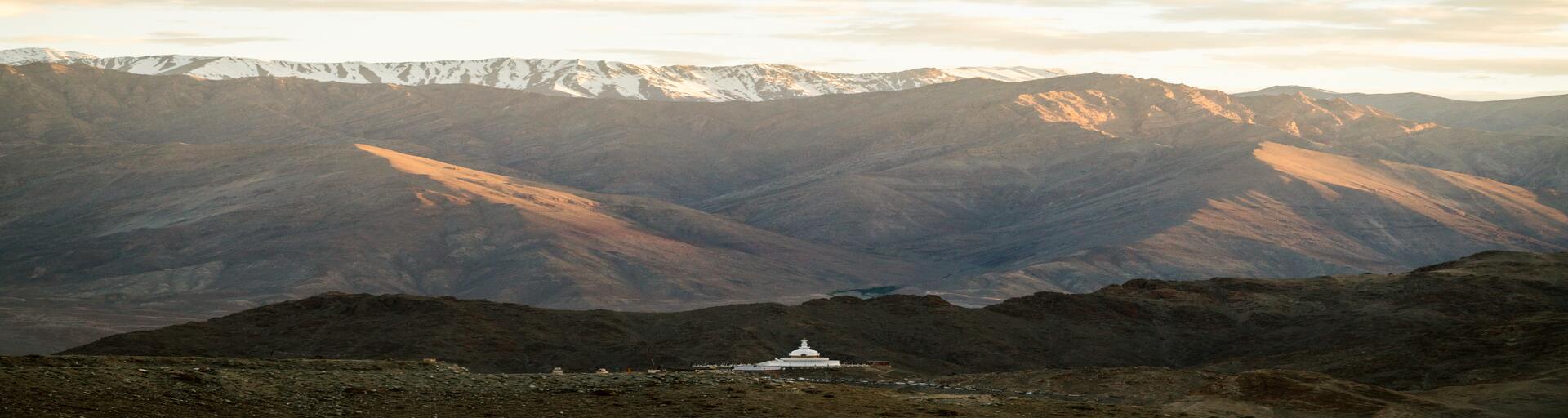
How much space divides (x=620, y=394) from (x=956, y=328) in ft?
280

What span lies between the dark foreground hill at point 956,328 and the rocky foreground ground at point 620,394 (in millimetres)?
40578

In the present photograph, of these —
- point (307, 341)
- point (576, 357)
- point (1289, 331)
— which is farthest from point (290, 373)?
point (1289, 331)

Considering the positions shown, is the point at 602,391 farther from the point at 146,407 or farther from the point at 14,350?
the point at 14,350

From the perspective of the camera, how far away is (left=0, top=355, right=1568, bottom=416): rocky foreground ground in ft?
152

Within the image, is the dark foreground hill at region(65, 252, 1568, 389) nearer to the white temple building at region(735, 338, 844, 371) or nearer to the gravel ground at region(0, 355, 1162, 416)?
the white temple building at region(735, 338, 844, 371)

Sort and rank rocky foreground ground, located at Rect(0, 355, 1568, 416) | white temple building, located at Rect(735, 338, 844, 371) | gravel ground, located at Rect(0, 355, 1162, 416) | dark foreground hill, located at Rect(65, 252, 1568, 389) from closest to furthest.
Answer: gravel ground, located at Rect(0, 355, 1162, 416)
rocky foreground ground, located at Rect(0, 355, 1568, 416)
white temple building, located at Rect(735, 338, 844, 371)
dark foreground hill, located at Rect(65, 252, 1568, 389)

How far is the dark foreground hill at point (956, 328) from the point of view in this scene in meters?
126

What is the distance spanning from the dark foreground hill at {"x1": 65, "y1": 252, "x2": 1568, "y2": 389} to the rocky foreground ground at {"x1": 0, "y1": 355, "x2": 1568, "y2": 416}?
4058 centimetres

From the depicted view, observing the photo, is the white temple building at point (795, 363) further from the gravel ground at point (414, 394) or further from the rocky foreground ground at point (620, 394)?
the gravel ground at point (414, 394)

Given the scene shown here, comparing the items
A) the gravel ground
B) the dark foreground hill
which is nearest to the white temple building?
the gravel ground

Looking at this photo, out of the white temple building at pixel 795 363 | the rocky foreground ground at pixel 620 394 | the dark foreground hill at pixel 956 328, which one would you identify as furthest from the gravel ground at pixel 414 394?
the dark foreground hill at pixel 956 328

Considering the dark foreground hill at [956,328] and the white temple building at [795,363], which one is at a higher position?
the white temple building at [795,363]

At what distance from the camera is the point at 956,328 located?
138375 mm

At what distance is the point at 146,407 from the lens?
44656 millimetres
